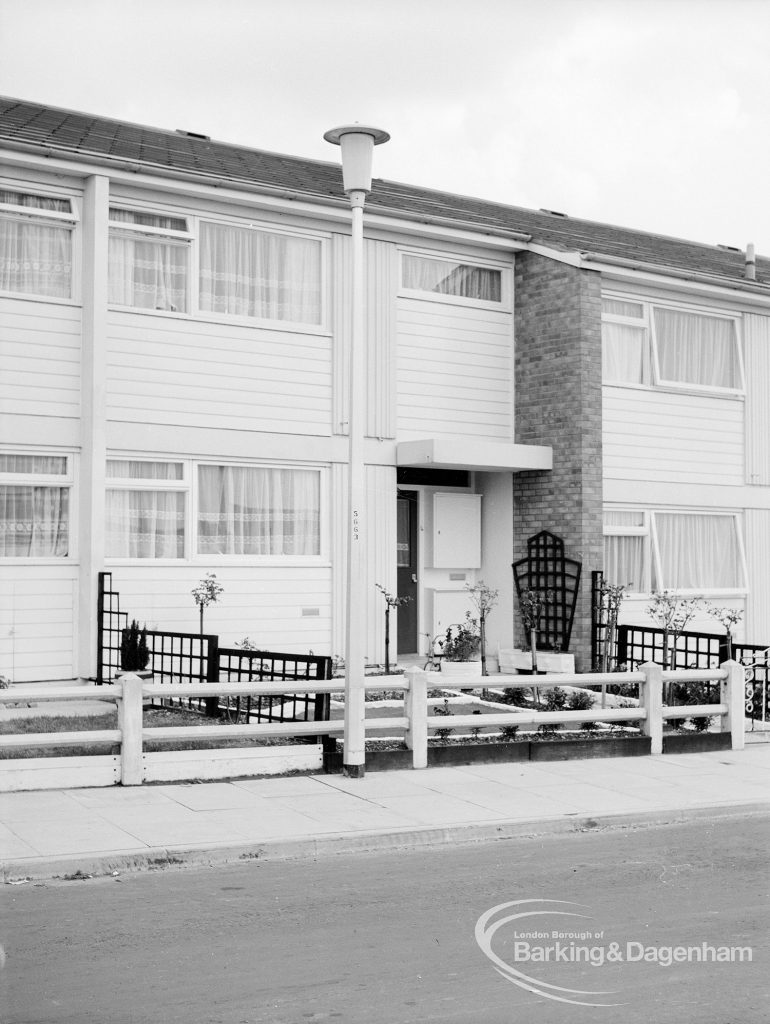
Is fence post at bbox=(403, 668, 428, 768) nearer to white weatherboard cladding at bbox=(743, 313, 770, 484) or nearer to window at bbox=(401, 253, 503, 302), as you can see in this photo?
window at bbox=(401, 253, 503, 302)

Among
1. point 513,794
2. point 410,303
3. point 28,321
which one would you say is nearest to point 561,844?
point 513,794

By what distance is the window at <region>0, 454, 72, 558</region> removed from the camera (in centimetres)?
1378

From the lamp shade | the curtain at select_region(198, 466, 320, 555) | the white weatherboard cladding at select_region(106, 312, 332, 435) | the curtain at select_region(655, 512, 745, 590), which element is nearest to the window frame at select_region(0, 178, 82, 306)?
the white weatherboard cladding at select_region(106, 312, 332, 435)

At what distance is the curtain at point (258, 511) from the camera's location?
15.1m

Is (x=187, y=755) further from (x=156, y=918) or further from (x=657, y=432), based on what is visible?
(x=657, y=432)

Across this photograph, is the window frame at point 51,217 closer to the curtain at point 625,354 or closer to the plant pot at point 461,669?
the plant pot at point 461,669

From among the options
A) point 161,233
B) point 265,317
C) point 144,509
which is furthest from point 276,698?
point 161,233

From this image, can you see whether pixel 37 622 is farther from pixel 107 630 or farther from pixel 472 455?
pixel 472 455

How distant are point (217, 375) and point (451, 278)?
13.1ft

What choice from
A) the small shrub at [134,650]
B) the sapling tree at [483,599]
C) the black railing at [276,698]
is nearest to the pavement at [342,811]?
the black railing at [276,698]

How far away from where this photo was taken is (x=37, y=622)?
45.2ft

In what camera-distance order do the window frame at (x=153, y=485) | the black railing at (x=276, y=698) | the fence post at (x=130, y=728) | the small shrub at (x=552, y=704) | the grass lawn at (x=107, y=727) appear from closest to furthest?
the fence post at (x=130, y=728)
the grass lawn at (x=107, y=727)
the black railing at (x=276, y=698)
the small shrub at (x=552, y=704)
the window frame at (x=153, y=485)

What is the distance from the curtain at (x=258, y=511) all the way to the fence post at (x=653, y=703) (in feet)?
17.9

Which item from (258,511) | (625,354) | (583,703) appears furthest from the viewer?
(625,354)
